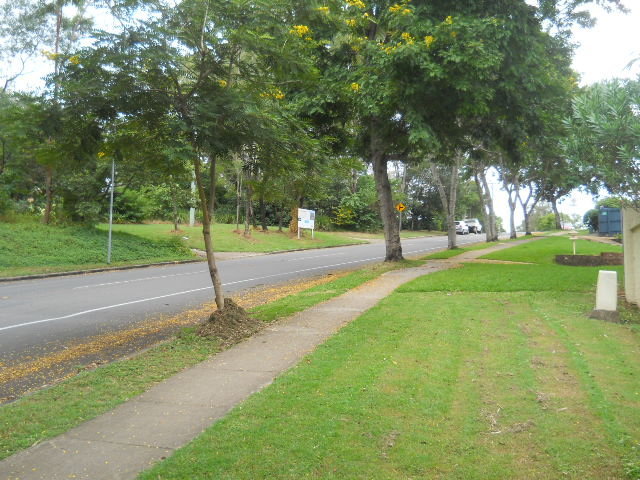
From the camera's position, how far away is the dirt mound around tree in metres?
8.38

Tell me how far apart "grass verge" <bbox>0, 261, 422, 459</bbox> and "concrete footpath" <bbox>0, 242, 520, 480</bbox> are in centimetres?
16

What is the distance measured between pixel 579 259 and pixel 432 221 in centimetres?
4969

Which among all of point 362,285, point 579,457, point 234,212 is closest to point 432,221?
point 234,212

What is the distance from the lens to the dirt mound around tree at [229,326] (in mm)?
8375

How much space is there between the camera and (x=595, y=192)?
23.4 feet

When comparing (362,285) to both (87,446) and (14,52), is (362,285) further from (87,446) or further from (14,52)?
(14,52)

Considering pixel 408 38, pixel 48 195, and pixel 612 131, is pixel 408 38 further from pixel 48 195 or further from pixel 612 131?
pixel 48 195

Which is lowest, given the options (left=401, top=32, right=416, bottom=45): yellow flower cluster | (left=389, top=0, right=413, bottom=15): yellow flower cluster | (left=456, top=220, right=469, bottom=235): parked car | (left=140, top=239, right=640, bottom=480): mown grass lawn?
(left=140, top=239, right=640, bottom=480): mown grass lawn

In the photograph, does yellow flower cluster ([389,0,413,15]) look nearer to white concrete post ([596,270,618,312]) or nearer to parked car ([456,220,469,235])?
white concrete post ([596,270,618,312])

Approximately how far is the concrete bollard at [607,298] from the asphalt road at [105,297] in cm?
825

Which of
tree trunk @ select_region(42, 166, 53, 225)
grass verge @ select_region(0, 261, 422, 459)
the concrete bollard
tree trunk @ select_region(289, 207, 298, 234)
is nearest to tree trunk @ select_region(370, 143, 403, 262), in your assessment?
the concrete bollard

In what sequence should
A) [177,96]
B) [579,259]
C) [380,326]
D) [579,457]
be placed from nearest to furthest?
[579,457] → [177,96] → [380,326] → [579,259]

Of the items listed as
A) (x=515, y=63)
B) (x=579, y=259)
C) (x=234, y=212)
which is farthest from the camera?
(x=234, y=212)

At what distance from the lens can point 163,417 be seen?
5.04 meters
